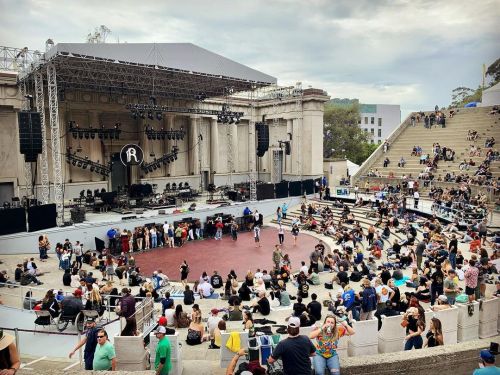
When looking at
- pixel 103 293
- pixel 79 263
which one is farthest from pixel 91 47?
pixel 103 293

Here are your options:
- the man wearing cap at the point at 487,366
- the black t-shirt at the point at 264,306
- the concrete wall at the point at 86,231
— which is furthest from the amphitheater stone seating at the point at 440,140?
the man wearing cap at the point at 487,366

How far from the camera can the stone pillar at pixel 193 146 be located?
121 ft

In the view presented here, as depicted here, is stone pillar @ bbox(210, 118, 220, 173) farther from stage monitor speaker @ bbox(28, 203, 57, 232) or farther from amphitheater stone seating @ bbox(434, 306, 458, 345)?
amphitheater stone seating @ bbox(434, 306, 458, 345)

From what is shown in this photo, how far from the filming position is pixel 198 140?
37406 mm

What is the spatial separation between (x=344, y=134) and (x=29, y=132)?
42.8 meters

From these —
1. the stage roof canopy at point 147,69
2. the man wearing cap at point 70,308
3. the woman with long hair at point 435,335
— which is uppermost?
the stage roof canopy at point 147,69

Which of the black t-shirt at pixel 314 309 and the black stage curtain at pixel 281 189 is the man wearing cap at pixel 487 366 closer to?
the black t-shirt at pixel 314 309

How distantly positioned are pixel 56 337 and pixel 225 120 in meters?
22.8

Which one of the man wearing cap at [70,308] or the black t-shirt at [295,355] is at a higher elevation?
the black t-shirt at [295,355]

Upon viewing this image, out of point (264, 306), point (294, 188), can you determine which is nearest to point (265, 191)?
point (294, 188)

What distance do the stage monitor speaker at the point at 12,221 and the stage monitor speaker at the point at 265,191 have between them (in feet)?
51.7

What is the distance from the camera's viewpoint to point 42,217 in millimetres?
20141

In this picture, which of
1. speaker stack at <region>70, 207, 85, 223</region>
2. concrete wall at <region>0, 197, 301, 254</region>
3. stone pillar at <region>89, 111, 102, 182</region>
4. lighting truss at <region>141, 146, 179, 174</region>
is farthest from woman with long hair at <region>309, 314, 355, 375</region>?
lighting truss at <region>141, 146, 179, 174</region>

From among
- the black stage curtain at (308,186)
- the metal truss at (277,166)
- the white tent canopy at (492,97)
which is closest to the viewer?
the black stage curtain at (308,186)
